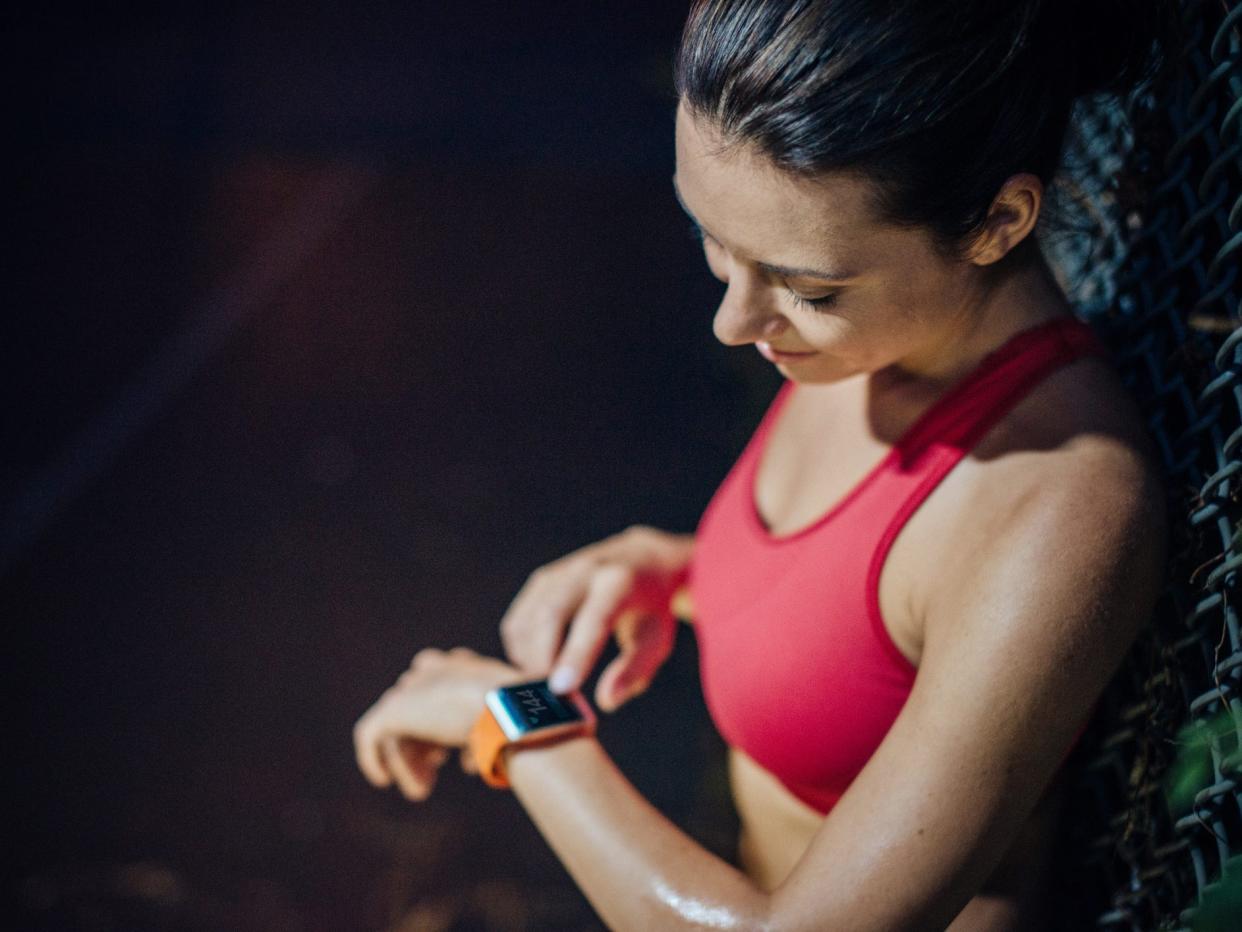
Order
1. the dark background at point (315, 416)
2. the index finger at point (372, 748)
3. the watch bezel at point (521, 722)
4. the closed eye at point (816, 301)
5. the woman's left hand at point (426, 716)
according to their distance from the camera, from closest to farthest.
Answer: the closed eye at point (816, 301) < the watch bezel at point (521, 722) < the woman's left hand at point (426, 716) < the index finger at point (372, 748) < the dark background at point (315, 416)

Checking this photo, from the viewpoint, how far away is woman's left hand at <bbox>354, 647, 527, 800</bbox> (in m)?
1.41

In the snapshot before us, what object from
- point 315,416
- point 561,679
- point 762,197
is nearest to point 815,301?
point 762,197

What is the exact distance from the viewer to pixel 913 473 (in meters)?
1.10

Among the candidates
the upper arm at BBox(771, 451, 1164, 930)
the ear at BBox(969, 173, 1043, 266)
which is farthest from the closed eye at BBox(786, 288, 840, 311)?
the upper arm at BBox(771, 451, 1164, 930)

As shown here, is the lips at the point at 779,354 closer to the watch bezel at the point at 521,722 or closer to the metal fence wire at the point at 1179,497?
the metal fence wire at the point at 1179,497

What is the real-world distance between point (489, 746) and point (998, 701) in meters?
0.65

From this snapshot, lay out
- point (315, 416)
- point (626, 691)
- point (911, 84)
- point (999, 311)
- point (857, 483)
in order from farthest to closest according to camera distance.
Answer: point (315, 416)
point (626, 691)
point (857, 483)
point (999, 311)
point (911, 84)

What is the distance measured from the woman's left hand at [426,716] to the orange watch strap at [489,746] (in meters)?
0.06

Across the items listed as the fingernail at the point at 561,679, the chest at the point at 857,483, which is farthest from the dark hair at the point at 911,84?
the fingernail at the point at 561,679

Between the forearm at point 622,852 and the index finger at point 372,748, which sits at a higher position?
the index finger at point 372,748

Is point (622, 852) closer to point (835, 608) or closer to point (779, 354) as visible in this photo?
point (835, 608)

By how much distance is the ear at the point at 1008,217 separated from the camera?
931 millimetres

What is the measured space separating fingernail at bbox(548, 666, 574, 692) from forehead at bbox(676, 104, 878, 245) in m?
0.76

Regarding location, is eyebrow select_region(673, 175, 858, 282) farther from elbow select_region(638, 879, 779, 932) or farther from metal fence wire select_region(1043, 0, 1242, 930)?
elbow select_region(638, 879, 779, 932)
